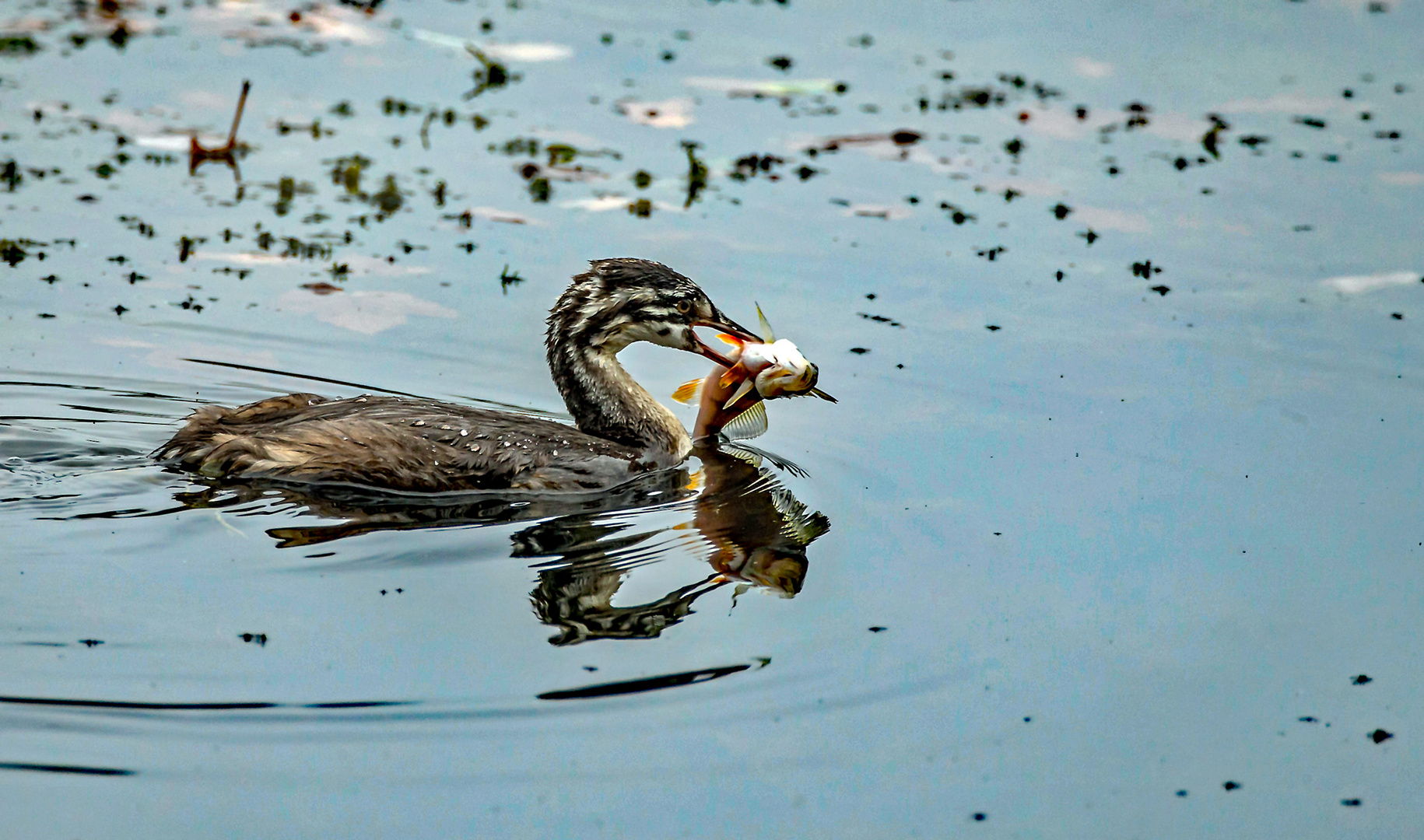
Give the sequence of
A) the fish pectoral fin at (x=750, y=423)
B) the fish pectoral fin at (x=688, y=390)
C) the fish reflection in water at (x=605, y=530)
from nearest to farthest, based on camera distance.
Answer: the fish reflection in water at (x=605, y=530), the fish pectoral fin at (x=750, y=423), the fish pectoral fin at (x=688, y=390)

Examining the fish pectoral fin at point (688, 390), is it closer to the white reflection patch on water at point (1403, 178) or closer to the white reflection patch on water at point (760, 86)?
the white reflection patch on water at point (760, 86)

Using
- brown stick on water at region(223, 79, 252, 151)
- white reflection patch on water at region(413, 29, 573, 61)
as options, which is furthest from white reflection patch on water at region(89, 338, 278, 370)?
white reflection patch on water at region(413, 29, 573, 61)

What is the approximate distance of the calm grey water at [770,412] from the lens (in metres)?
6.19

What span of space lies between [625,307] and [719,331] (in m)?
0.62

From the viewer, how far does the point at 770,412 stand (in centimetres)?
1056

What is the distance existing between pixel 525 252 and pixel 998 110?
6016mm

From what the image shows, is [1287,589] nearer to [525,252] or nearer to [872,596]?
[872,596]

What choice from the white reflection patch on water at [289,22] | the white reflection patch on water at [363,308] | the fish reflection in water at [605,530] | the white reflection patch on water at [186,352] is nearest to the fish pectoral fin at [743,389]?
the fish reflection in water at [605,530]

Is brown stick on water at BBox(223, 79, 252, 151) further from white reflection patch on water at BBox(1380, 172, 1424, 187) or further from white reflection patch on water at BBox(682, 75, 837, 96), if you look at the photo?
white reflection patch on water at BBox(1380, 172, 1424, 187)

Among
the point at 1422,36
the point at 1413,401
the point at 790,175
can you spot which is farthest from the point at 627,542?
the point at 1422,36

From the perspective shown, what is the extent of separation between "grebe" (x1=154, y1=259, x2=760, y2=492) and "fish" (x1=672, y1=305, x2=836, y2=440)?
0.13 m

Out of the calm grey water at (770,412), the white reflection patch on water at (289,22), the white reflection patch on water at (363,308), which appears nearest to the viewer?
the calm grey water at (770,412)

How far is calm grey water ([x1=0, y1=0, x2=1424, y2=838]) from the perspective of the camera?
6191mm

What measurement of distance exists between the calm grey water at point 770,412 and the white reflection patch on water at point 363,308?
0.04 m
